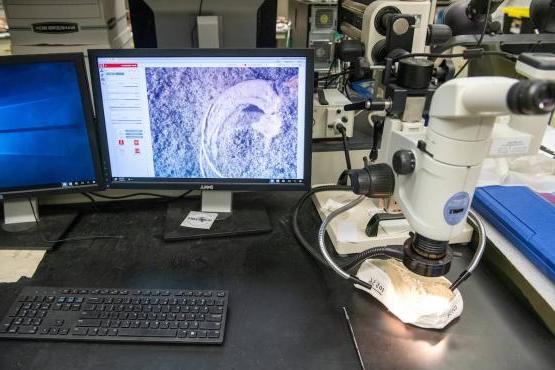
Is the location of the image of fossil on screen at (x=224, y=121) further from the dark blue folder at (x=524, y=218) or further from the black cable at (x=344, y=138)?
the dark blue folder at (x=524, y=218)

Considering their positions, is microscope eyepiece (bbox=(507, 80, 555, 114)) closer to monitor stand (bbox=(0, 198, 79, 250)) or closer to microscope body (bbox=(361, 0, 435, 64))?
microscope body (bbox=(361, 0, 435, 64))

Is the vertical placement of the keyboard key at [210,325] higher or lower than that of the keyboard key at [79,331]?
higher

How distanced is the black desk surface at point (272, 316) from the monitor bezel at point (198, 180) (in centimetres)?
13

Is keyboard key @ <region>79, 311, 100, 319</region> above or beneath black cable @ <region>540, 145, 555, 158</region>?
beneath

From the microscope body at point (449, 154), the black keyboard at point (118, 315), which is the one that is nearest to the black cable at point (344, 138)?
the microscope body at point (449, 154)

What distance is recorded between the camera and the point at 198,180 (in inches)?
41.3

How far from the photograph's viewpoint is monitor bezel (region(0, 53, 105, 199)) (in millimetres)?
923

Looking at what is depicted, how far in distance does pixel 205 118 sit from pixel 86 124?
0.95 ft

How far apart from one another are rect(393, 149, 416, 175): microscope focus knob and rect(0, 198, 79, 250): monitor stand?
2.77ft

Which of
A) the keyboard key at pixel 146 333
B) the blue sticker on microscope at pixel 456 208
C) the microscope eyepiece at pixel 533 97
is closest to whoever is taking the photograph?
the microscope eyepiece at pixel 533 97

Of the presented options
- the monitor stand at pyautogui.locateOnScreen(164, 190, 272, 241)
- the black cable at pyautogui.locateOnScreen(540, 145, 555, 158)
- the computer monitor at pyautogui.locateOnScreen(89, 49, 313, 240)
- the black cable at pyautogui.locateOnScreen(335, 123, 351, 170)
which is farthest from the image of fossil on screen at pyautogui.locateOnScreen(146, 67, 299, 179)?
the black cable at pyautogui.locateOnScreen(540, 145, 555, 158)

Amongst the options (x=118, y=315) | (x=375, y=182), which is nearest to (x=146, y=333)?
(x=118, y=315)

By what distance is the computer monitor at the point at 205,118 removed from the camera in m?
0.95

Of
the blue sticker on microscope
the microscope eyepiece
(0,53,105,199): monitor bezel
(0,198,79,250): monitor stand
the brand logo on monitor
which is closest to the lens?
the microscope eyepiece
